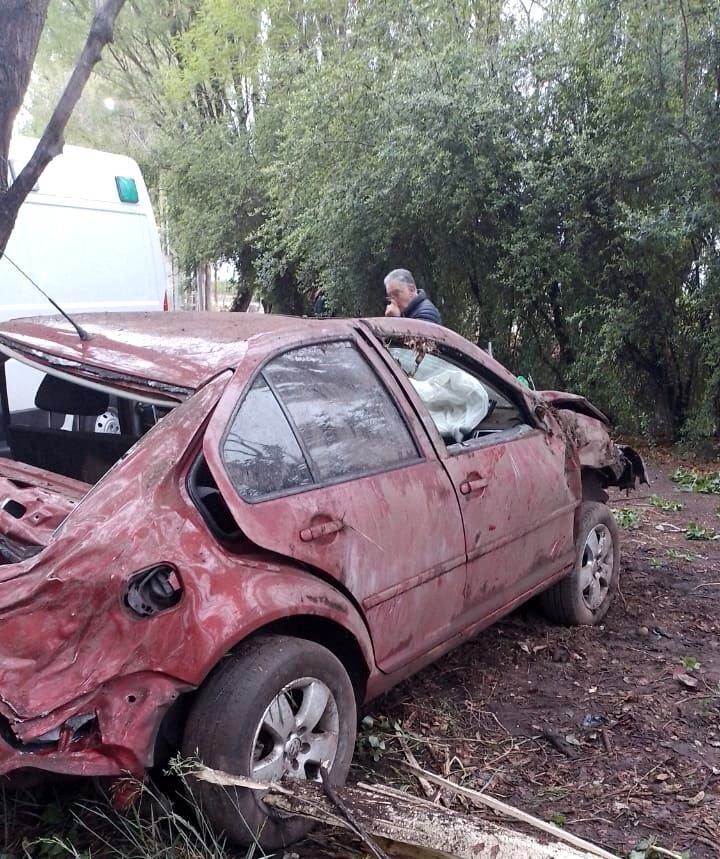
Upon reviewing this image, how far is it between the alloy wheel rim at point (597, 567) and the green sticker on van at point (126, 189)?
489 centimetres

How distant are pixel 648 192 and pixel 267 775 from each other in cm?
795

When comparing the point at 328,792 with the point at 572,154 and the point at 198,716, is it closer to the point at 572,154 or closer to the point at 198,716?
the point at 198,716

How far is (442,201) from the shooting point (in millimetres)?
9500

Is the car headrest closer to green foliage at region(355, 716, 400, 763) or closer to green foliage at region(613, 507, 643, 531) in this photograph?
green foliage at region(355, 716, 400, 763)

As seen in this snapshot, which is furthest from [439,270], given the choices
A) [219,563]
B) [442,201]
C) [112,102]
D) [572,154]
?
[112,102]

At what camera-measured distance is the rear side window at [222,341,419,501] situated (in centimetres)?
266

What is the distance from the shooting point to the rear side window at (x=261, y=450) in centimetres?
260

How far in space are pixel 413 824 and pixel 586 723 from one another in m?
1.37

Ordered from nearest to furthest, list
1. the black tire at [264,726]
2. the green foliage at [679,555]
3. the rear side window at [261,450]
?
the black tire at [264,726] → the rear side window at [261,450] → the green foliage at [679,555]

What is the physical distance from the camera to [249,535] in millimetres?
2469

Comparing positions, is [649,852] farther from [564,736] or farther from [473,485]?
[473,485]

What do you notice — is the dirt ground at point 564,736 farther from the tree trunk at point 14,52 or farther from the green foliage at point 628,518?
the tree trunk at point 14,52

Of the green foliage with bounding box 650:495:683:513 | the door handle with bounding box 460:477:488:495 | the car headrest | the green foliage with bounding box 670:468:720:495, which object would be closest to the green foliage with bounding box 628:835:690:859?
the door handle with bounding box 460:477:488:495

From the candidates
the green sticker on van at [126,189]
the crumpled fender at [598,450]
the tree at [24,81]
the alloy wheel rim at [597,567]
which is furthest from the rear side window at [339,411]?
the green sticker on van at [126,189]
